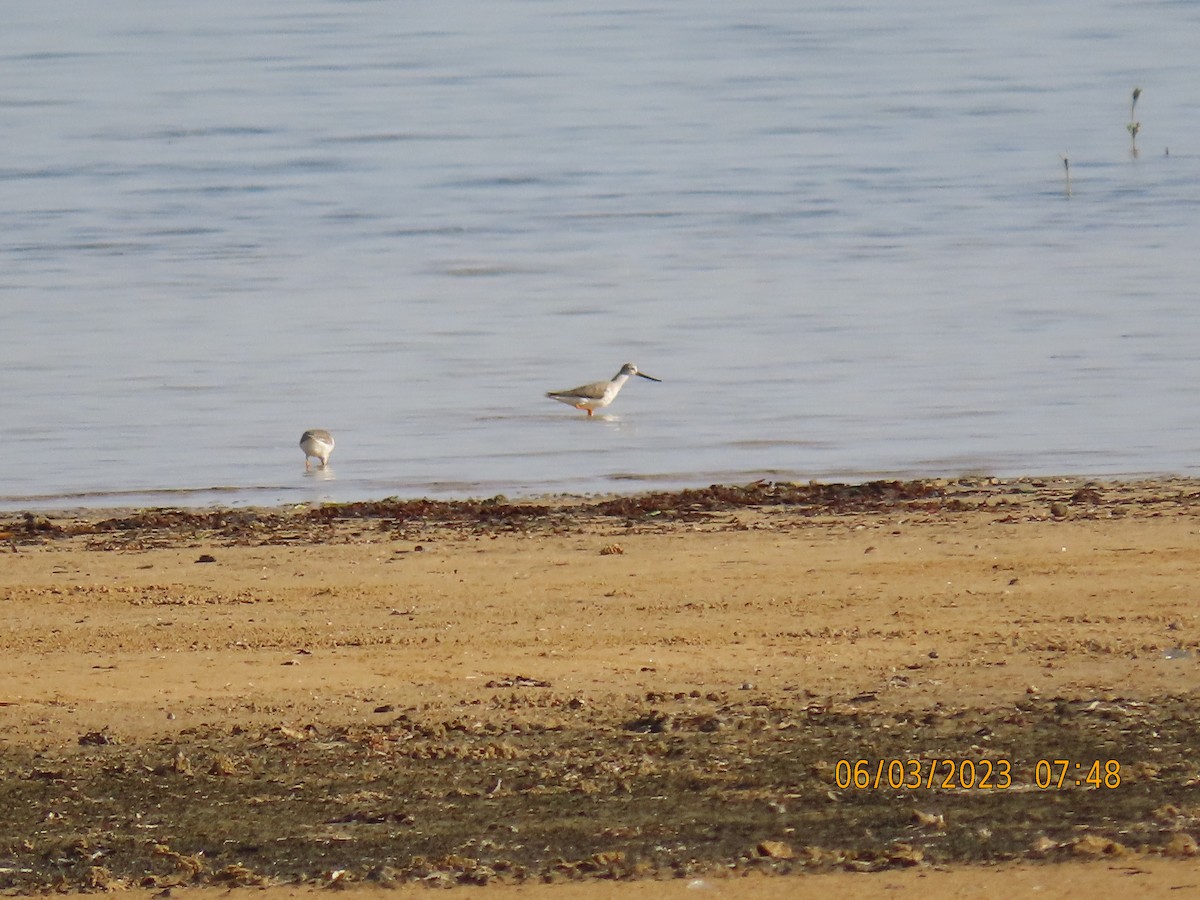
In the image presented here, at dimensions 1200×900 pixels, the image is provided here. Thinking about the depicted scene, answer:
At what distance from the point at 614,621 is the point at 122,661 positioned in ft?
5.06

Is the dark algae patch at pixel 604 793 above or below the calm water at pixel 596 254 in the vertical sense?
below

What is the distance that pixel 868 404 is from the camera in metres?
12.3

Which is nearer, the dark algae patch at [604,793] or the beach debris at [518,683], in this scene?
the dark algae patch at [604,793]

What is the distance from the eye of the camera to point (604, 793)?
511cm

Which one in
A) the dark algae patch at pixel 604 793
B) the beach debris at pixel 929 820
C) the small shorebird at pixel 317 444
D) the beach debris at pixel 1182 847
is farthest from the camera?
the small shorebird at pixel 317 444

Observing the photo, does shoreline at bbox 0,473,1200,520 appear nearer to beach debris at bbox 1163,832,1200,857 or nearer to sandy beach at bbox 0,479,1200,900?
sandy beach at bbox 0,479,1200,900

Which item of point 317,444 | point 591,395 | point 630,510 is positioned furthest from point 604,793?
point 591,395

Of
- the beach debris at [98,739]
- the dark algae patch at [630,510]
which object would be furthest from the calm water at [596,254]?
the beach debris at [98,739]

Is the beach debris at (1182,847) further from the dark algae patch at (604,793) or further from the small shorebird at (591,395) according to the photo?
the small shorebird at (591,395)

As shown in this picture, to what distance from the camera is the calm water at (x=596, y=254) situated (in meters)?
11.5

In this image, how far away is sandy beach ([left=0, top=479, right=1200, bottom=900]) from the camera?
4.73 m

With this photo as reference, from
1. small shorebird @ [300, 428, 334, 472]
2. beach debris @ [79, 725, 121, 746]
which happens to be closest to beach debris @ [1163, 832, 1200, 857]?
beach debris @ [79, 725, 121, 746]
